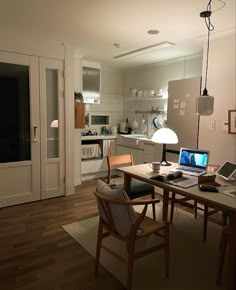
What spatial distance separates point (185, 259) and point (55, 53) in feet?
10.7

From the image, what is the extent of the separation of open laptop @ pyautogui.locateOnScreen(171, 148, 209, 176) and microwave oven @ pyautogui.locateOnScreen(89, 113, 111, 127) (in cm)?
300

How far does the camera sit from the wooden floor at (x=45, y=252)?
2062 mm

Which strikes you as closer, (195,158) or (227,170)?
(227,170)

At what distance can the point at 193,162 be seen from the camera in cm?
277

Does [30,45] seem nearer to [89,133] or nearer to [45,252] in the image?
[89,133]

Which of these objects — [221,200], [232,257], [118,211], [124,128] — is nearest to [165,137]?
[221,200]

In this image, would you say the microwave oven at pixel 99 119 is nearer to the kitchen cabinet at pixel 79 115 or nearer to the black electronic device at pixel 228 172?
the kitchen cabinet at pixel 79 115

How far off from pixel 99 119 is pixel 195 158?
3243mm

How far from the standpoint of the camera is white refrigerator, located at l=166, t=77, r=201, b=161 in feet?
11.9

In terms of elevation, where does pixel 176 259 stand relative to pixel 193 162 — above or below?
below

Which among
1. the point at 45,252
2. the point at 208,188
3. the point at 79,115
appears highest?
the point at 79,115

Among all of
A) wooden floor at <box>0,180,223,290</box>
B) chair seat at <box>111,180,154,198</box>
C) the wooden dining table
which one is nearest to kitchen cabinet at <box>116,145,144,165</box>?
wooden floor at <box>0,180,223,290</box>

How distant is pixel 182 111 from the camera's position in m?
3.79

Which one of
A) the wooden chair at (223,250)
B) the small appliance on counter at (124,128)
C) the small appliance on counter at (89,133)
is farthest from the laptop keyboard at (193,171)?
the small appliance on counter at (124,128)
